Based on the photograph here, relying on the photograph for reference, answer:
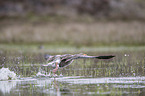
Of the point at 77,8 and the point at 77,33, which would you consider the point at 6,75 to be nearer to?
A: the point at 77,33

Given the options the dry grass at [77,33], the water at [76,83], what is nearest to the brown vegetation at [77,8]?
the dry grass at [77,33]

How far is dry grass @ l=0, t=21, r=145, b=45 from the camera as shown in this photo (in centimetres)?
7138

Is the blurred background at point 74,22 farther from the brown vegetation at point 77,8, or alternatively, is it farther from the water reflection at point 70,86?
the water reflection at point 70,86

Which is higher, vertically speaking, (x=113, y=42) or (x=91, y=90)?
(x=113, y=42)

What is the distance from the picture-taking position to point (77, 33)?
81.6 m

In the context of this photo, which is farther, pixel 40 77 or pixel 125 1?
pixel 125 1

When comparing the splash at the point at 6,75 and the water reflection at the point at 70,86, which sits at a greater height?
the splash at the point at 6,75

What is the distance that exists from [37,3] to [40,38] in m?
32.5

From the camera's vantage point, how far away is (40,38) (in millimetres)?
79188

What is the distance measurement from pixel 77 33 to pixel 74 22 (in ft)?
51.4

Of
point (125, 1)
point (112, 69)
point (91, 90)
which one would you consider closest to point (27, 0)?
point (125, 1)

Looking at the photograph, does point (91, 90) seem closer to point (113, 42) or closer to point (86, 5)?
point (113, 42)

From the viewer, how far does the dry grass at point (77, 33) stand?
2810 inches

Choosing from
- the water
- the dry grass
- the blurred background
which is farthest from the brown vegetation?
the water
